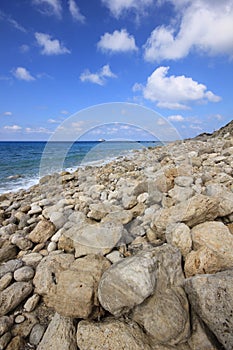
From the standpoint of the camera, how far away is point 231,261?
6.43 ft

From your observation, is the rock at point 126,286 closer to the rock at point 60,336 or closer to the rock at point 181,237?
the rock at point 60,336

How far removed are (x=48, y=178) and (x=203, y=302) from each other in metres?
7.33

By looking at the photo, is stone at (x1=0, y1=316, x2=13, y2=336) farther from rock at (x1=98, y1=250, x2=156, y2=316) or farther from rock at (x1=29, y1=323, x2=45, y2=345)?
rock at (x1=98, y1=250, x2=156, y2=316)

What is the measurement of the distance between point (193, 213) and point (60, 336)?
1.80 meters

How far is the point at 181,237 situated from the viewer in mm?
2279

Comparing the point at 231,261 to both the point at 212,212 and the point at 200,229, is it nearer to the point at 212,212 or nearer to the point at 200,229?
the point at 200,229

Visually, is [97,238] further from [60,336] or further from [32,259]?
[60,336]

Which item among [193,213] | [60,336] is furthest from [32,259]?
[193,213]

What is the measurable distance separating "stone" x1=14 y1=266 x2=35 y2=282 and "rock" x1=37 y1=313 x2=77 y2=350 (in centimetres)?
71

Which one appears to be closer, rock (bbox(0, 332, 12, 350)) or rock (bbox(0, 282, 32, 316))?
rock (bbox(0, 332, 12, 350))

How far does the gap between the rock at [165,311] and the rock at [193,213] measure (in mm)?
681

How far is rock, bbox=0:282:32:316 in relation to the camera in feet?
6.72

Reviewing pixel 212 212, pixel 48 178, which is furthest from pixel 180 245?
pixel 48 178

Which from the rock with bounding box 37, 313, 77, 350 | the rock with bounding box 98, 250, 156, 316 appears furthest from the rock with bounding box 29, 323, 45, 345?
the rock with bounding box 98, 250, 156, 316
